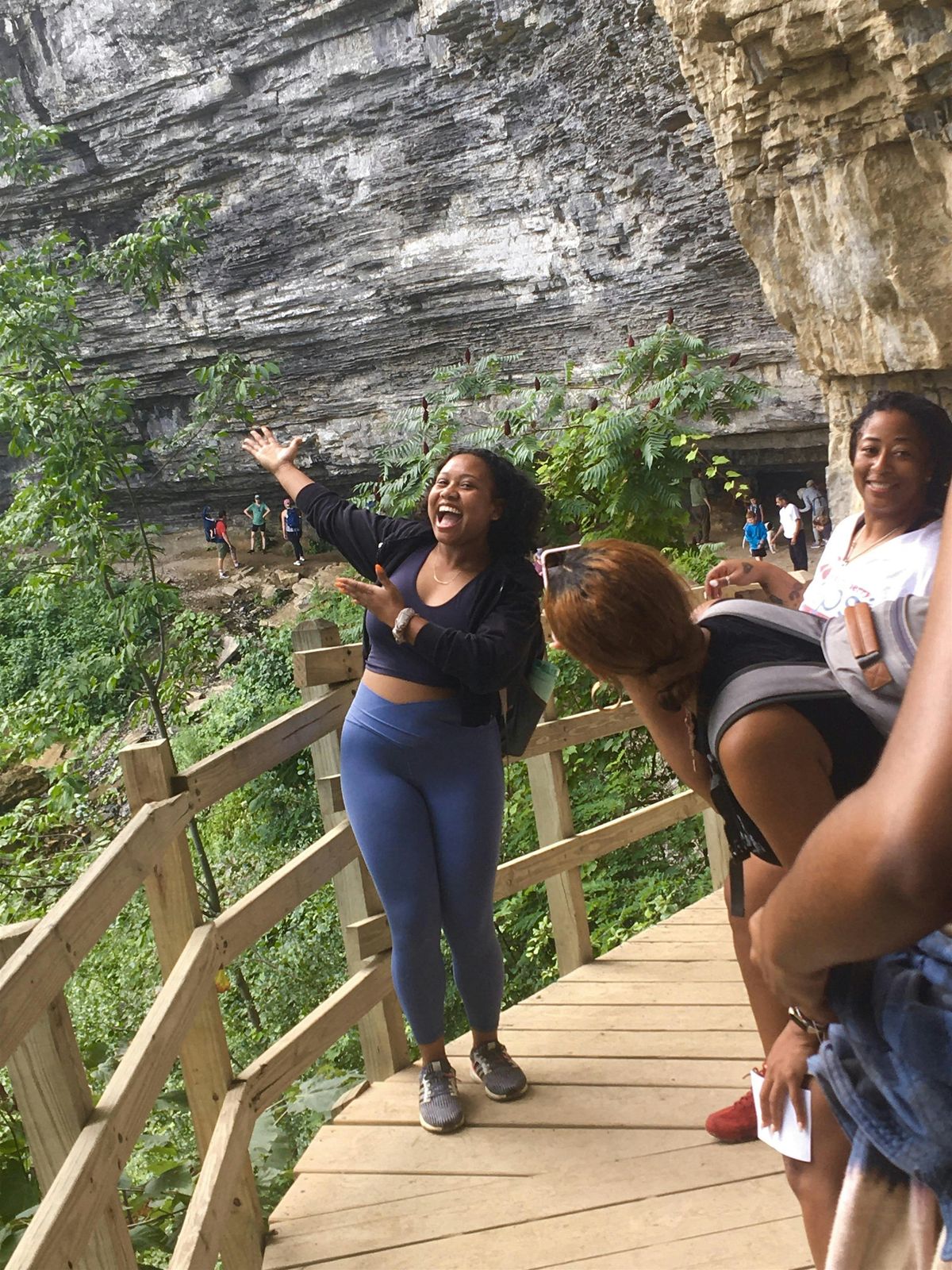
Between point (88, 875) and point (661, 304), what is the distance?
44.5 ft

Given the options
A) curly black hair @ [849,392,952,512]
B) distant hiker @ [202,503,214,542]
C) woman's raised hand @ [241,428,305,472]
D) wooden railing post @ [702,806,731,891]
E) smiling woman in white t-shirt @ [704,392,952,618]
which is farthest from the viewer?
distant hiker @ [202,503,214,542]

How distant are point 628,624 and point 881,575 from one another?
80cm

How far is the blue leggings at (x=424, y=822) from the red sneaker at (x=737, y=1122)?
630 mm

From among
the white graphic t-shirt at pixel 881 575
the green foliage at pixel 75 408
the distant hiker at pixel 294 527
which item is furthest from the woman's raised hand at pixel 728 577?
the distant hiker at pixel 294 527

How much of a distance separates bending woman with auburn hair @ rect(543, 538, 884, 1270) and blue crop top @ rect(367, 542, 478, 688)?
24.3 inches

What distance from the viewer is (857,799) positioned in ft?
1.72

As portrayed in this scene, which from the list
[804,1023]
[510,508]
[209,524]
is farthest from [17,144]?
[209,524]

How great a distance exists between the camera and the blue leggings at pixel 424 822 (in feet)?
6.92

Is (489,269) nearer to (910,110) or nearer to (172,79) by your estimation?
(172,79)

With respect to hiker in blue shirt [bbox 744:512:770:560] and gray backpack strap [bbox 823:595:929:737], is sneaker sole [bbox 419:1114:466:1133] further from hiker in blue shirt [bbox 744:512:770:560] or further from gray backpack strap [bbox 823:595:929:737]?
hiker in blue shirt [bbox 744:512:770:560]

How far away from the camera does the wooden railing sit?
1.24 meters

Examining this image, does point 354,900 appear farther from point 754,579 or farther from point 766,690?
point 766,690

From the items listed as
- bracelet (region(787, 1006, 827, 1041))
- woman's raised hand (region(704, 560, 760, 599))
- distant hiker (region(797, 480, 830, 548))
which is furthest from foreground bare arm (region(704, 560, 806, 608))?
distant hiker (region(797, 480, 830, 548))

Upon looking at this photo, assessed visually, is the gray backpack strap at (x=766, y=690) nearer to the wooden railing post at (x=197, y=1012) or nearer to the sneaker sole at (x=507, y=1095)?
the wooden railing post at (x=197, y=1012)
